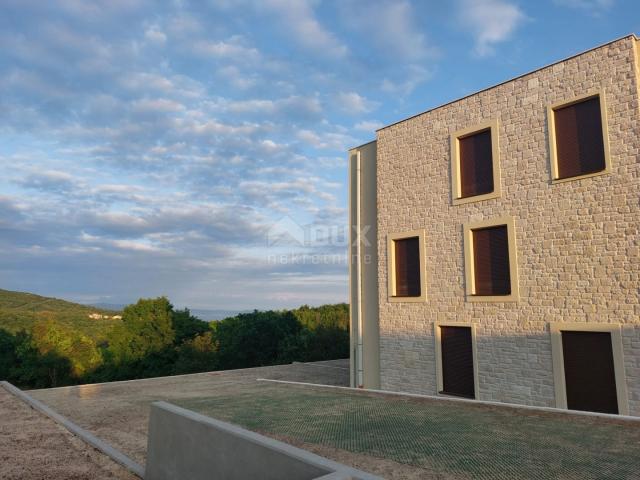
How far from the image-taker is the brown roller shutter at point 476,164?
48.5 feet

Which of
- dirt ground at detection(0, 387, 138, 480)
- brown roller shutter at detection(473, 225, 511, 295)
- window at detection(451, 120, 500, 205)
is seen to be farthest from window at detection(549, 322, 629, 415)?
dirt ground at detection(0, 387, 138, 480)

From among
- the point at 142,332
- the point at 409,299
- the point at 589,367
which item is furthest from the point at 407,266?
the point at 142,332

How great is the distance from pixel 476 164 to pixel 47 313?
71209 mm

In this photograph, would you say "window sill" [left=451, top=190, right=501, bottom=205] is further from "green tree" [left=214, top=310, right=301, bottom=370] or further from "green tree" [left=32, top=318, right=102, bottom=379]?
"green tree" [left=32, top=318, right=102, bottom=379]

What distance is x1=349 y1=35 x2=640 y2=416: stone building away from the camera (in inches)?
460

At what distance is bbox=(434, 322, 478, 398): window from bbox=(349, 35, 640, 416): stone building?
4cm

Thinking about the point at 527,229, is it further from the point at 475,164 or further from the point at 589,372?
the point at 589,372

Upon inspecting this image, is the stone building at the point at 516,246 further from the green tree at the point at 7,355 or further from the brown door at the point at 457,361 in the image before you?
the green tree at the point at 7,355

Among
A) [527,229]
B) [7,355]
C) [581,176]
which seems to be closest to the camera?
[581,176]

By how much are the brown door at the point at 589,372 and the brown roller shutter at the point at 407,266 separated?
17.7 ft

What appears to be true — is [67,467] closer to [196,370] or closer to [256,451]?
[256,451]

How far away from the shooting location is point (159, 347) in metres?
45.8

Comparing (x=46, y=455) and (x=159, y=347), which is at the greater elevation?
(x=46, y=455)

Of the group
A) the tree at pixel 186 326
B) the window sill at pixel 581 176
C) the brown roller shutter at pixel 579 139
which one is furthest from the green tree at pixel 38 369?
the brown roller shutter at pixel 579 139
